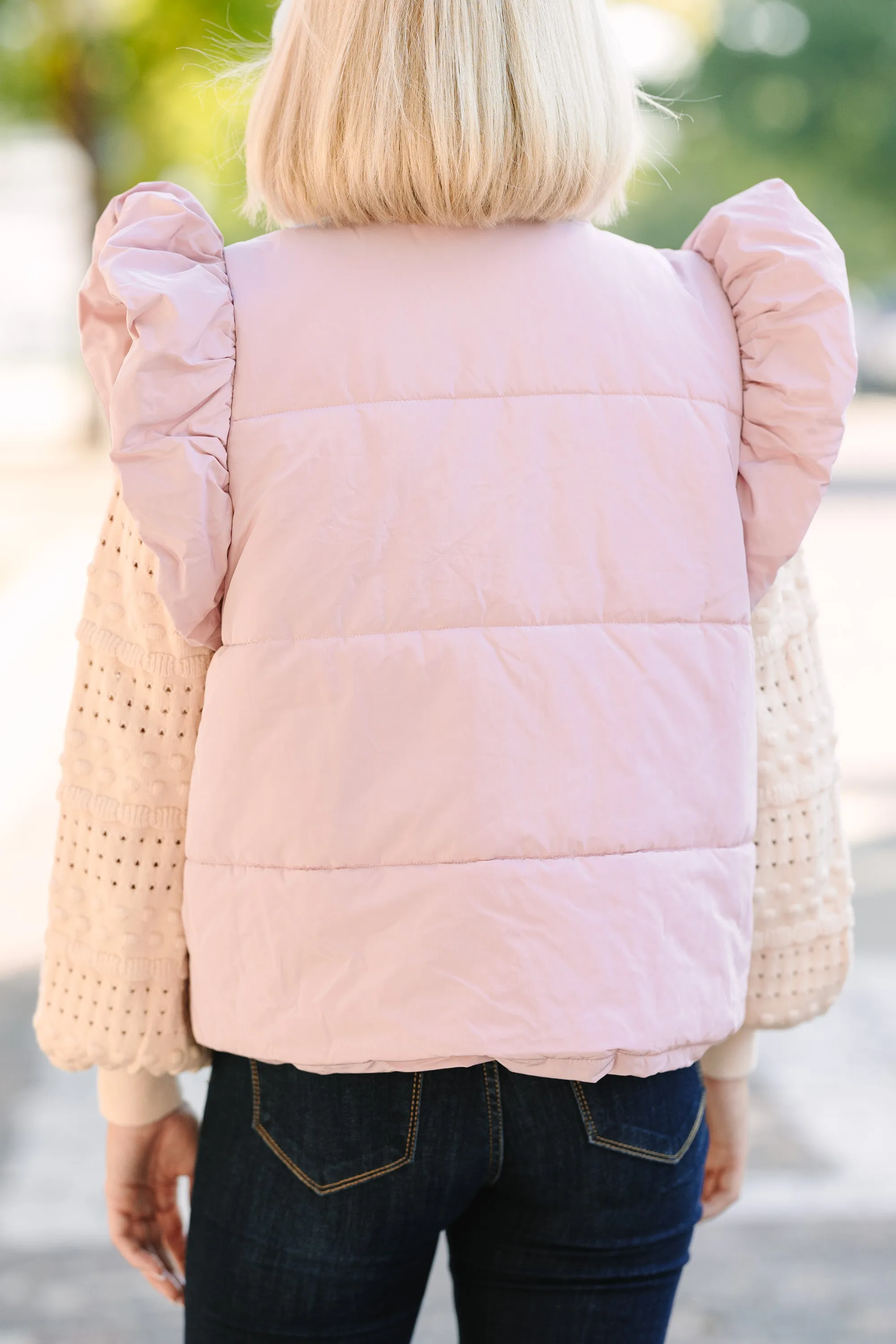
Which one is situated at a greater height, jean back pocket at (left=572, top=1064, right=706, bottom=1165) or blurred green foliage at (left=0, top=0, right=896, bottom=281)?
jean back pocket at (left=572, top=1064, right=706, bottom=1165)

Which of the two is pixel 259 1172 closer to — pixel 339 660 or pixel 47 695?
pixel 339 660

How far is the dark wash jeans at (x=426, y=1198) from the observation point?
1.36 metres

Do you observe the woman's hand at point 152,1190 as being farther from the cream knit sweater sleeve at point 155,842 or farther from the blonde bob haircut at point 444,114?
the blonde bob haircut at point 444,114

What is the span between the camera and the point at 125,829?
1.48 meters

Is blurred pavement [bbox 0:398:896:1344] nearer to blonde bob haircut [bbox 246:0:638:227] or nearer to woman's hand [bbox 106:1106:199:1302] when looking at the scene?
woman's hand [bbox 106:1106:199:1302]

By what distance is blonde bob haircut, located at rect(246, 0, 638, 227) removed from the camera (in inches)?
53.1

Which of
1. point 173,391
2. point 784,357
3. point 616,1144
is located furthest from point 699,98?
point 616,1144

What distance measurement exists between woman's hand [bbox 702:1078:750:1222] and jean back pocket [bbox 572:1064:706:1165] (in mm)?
250

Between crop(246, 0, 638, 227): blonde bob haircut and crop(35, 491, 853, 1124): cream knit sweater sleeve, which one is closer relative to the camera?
crop(246, 0, 638, 227): blonde bob haircut

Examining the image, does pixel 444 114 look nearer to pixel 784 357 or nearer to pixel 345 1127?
pixel 784 357

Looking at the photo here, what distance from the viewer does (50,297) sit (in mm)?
50562

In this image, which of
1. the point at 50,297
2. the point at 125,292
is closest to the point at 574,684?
the point at 125,292

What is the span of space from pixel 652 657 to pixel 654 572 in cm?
7

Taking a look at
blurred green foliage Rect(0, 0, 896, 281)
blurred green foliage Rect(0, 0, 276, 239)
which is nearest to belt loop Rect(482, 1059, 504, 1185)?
blurred green foliage Rect(0, 0, 896, 281)
